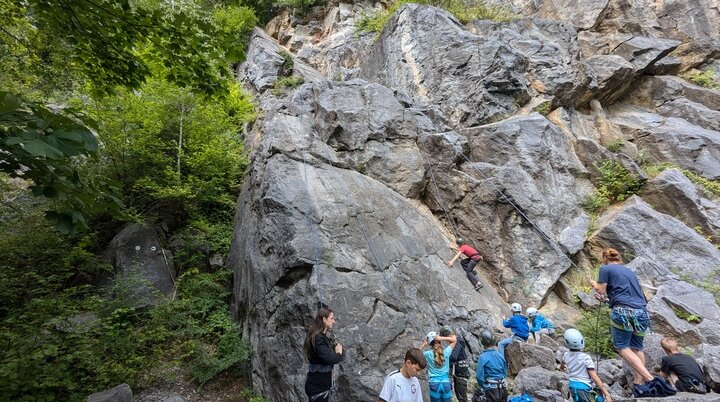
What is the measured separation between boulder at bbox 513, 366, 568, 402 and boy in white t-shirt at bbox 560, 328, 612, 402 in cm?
69

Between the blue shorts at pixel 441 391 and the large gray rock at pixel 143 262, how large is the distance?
23.1ft

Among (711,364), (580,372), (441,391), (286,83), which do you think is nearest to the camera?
(580,372)

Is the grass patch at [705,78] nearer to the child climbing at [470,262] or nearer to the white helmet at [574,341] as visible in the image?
the child climbing at [470,262]

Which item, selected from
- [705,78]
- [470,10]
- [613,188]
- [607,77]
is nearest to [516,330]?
[613,188]

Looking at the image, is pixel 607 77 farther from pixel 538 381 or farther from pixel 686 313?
pixel 538 381

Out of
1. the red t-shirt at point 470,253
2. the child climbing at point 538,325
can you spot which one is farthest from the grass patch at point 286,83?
the child climbing at point 538,325

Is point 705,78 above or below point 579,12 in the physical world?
below

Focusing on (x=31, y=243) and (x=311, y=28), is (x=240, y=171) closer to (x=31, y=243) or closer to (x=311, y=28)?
(x=31, y=243)

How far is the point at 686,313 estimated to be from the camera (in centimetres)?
769

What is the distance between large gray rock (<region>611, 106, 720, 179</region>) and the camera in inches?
475

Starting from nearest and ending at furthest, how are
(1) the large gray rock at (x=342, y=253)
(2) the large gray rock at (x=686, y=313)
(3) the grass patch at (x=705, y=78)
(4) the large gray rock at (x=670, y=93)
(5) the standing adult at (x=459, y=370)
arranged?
(5) the standing adult at (x=459, y=370) < (1) the large gray rock at (x=342, y=253) < (2) the large gray rock at (x=686, y=313) < (4) the large gray rock at (x=670, y=93) < (3) the grass patch at (x=705, y=78)

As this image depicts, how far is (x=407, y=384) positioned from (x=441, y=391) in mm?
1538

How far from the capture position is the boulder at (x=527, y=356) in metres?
6.73

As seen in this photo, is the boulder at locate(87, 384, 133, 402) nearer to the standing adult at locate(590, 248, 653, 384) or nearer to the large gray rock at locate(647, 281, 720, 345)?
the standing adult at locate(590, 248, 653, 384)
